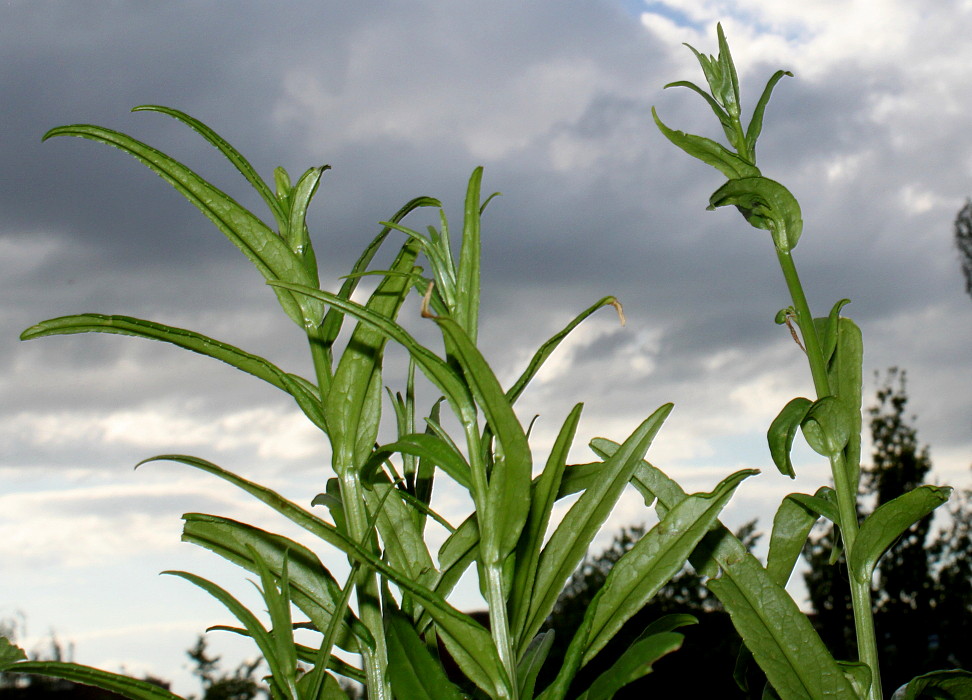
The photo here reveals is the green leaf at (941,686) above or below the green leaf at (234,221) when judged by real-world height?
below

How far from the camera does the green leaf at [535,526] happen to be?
0.73 meters

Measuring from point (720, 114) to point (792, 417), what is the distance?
390 mm

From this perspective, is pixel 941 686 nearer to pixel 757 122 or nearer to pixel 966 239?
pixel 757 122

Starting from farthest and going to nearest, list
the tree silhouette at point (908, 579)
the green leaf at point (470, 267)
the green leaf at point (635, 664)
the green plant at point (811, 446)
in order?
the tree silhouette at point (908, 579), the green plant at point (811, 446), the green leaf at point (470, 267), the green leaf at point (635, 664)

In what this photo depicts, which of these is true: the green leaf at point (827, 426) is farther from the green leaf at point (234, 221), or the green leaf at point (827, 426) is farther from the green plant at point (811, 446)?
the green leaf at point (234, 221)

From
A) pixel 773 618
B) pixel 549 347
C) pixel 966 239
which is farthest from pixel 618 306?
pixel 966 239

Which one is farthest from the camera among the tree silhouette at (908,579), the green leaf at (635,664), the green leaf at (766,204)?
the tree silhouette at (908,579)

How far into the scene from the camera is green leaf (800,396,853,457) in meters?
0.90

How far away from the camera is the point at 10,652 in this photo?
76 cm

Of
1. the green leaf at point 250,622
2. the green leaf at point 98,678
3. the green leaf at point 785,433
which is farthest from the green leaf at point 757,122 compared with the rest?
the green leaf at point 98,678

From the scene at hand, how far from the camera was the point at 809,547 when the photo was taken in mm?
7828

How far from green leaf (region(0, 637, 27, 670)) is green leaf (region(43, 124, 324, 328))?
394 mm

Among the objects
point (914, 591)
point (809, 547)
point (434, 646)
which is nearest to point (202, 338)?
point (434, 646)

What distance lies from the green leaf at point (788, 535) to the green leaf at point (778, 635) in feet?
0.39
